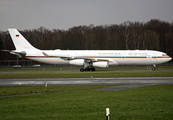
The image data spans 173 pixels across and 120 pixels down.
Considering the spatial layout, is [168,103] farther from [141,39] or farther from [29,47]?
[141,39]

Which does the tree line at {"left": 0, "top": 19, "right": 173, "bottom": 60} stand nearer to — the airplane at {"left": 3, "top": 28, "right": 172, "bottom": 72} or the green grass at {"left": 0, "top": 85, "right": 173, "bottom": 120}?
the airplane at {"left": 3, "top": 28, "right": 172, "bottom": 72}

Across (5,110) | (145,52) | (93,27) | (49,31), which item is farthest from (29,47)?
(49,31)

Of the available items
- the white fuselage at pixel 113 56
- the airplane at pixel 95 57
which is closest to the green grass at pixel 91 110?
the airplane at pixel 95 57

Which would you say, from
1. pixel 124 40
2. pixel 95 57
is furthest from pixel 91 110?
pixel 124 40

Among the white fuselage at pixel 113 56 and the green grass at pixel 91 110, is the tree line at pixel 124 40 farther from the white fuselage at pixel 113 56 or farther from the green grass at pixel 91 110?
the green grass at pixel 91 110

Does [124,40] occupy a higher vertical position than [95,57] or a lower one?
higher

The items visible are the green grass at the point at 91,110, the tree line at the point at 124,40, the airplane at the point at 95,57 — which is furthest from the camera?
the tree line at the point at 124,40

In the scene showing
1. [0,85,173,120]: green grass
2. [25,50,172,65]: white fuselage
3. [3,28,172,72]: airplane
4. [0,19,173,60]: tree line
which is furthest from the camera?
[0,19,173,60]: tree line

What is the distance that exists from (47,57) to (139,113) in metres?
39.6

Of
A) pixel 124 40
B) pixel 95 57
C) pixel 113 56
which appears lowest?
pixel 95 57

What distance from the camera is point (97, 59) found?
47.8 meters

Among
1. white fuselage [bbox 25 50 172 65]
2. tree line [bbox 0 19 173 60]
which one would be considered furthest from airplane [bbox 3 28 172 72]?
tree line [bbox 0 19 173 60]

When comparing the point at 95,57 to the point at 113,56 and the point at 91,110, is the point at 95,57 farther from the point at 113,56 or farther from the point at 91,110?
the point at 91,110

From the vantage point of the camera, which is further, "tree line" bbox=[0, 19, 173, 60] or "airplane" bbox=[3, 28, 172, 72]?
"tree line" bbox=[0, 19, 173, 60]
